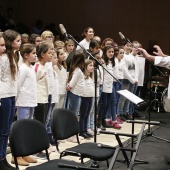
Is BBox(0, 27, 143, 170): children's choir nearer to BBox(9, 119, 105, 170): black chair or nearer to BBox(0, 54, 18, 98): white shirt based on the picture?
BBox(0, 54, 18, 98): white shirt

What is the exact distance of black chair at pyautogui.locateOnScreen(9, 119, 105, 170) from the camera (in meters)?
3.48

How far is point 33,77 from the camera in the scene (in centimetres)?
477

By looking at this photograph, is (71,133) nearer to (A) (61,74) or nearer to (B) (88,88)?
(A) (61,74)

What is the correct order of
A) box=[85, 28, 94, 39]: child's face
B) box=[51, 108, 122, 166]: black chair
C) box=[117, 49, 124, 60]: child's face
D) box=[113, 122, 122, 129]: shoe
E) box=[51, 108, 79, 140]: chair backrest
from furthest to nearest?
1. box=[117, 49, 124, 60]: child's face
2. box=[85, 28, 94, 39]: child's face
3. box=[113, 122, 122, 129]: shoe
4. box=[51, 108, 79, 140]: chair backrest
5. box=[51, 108, 122, 166]: black chair

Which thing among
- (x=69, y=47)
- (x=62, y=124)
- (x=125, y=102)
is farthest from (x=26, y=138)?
(x=125, y=102)

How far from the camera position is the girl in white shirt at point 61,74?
18.7 feet

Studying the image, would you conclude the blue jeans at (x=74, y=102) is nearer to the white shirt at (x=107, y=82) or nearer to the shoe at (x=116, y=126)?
the white shirt at (x=107, y=82)

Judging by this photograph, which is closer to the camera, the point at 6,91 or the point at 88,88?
the point at 6,91

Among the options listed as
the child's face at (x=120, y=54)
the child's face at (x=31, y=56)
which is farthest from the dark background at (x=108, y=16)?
the child's face at (x=31, y=56)

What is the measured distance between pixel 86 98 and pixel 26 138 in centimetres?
268

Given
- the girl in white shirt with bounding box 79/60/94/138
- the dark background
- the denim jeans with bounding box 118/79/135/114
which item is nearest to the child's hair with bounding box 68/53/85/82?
the girl in white shirt with bounding box 79/60/94/138

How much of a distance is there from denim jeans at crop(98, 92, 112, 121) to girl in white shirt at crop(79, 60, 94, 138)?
0.72m

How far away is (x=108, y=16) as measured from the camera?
41.4ft

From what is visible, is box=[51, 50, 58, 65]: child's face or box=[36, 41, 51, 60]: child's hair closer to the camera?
box=[36, 41, 51, 60]: child's hair
